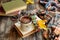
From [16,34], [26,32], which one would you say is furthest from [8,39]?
[26,32]

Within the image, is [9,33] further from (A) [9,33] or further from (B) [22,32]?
(B) [22,32]

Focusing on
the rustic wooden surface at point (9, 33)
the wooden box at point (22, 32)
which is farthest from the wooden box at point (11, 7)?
the wooden box at point (22, 32)

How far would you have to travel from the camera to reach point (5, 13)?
71.7 inches

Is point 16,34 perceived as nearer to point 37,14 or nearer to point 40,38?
point 40,38

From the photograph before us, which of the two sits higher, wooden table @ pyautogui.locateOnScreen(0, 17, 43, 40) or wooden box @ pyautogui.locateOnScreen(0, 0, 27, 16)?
wooden box @ pyautogui.locateOnScreen(0, 0, 27, 16)

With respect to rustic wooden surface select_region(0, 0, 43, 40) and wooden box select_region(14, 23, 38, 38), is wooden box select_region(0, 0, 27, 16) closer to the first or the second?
rustic wooden surface select_region(0, 0, 43, 40)

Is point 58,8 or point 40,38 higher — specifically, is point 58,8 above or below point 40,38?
above

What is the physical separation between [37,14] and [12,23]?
14.0 inches

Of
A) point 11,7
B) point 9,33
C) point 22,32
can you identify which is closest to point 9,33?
point 9,33

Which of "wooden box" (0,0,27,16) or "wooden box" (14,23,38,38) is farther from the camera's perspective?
→ "wooden box" (0,0,27,16)

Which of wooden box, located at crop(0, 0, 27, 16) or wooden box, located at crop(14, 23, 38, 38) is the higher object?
wooden box, located at crop(0, 0, 27, 16)

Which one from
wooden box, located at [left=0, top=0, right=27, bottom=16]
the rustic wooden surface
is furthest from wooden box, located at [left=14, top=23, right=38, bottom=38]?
wooden box, located at [left=0, top=0, right=27, bottom=16]

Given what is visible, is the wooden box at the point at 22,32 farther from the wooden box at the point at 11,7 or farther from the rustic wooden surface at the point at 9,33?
the wooden box at the point at 11,7

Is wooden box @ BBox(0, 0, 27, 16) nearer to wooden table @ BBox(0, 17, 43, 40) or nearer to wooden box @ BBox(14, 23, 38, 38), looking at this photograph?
wooden table @ BBox(0, 17, 43, 40)
